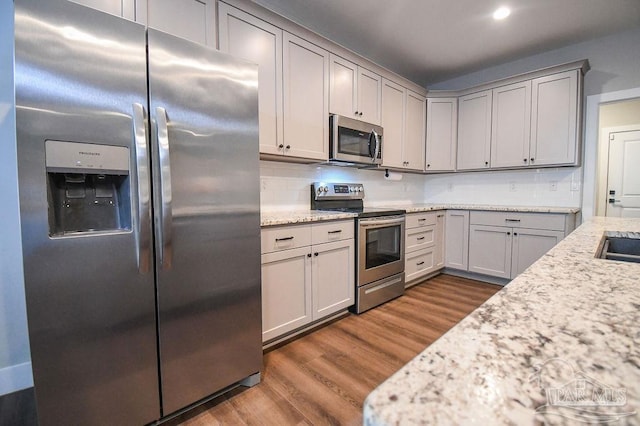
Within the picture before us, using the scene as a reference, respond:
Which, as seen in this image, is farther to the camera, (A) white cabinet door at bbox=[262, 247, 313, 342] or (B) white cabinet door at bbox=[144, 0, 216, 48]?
(A) white cabinet door at bbox=[262, 247, 313, 342]

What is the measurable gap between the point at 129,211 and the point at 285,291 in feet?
3.59

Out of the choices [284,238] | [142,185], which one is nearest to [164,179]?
[142,185]

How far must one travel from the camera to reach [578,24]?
273 cm

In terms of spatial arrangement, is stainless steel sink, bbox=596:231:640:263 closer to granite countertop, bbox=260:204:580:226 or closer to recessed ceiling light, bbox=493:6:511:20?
granite countertop, bbox=260:204:580:226

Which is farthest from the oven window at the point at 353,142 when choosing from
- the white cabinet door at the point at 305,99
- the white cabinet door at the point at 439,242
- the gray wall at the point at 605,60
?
the gray wall at the point at 605,60

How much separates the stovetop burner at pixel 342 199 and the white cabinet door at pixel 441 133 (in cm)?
128

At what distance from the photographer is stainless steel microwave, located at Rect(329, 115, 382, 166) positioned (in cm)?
256

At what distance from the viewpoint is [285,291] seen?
1.99 metres

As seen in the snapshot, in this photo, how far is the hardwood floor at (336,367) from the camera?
1.42 metres

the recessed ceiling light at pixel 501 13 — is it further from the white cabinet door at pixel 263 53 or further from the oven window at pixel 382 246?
the oven window at pixel 382 246

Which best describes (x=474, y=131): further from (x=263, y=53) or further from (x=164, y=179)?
(x=164, y=179)

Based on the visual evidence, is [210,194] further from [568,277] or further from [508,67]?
[508,67]

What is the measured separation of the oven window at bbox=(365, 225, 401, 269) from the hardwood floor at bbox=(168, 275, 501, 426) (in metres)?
0.43

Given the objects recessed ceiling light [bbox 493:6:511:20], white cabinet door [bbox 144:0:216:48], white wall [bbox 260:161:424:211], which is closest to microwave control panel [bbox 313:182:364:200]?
white wall [bbox 260:161:424:211]
